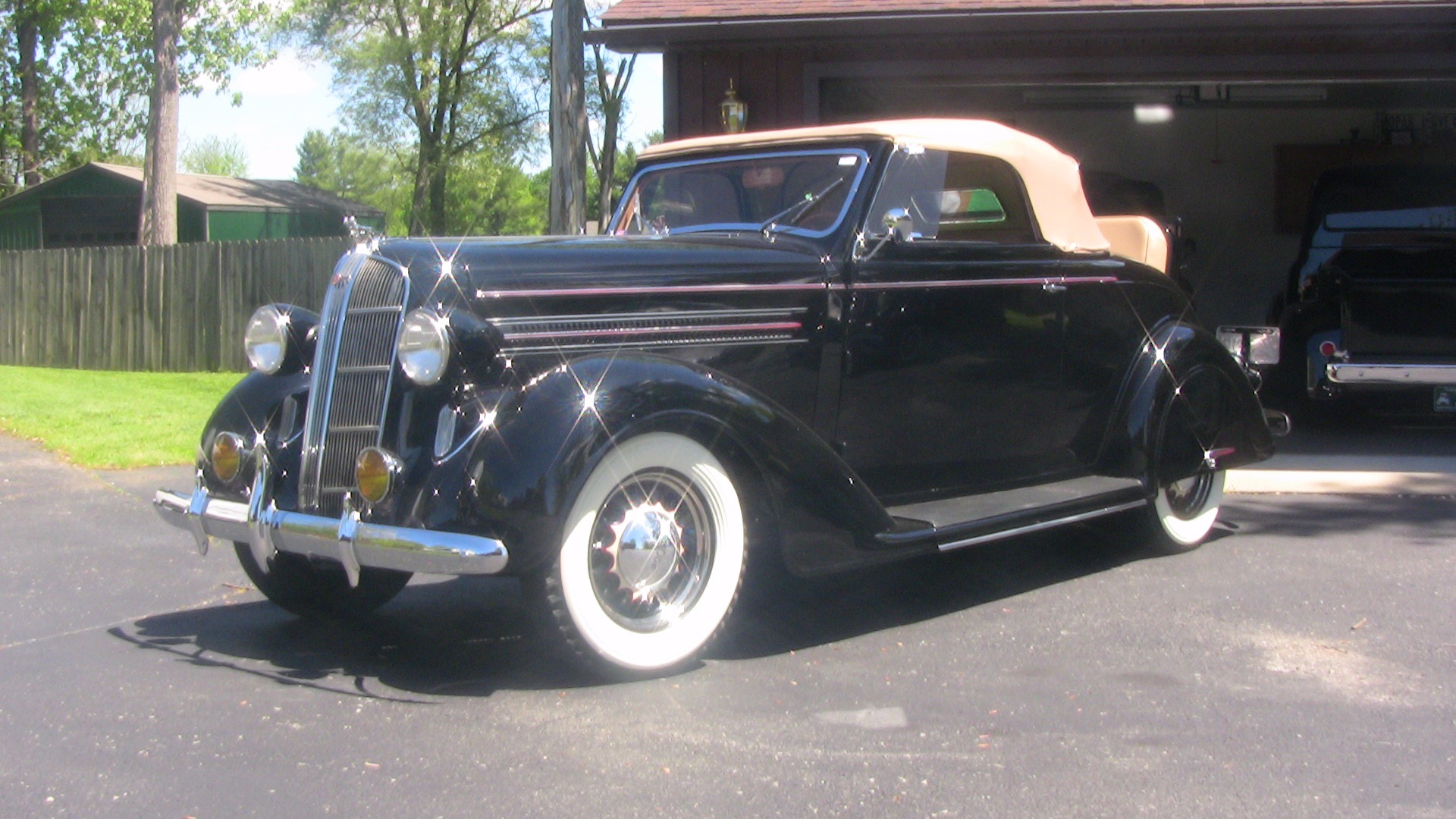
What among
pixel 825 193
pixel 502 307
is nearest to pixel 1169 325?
pixel 825 193

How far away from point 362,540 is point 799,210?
7.25 feet

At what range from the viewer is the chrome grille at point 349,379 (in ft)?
13.3

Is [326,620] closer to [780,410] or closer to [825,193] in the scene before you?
[780,410]

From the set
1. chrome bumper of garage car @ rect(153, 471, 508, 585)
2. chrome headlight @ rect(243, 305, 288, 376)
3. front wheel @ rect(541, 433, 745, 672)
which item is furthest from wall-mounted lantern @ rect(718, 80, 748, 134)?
chrome bumper of garage car @ rect(153, 471, 508, 585)

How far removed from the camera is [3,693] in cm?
395

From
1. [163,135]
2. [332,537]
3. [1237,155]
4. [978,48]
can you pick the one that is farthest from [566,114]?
[163,135]

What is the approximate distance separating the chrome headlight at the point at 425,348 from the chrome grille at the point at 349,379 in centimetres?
15

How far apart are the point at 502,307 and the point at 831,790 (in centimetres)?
175

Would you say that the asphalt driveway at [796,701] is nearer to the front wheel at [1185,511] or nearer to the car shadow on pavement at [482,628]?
the car shadow on pavement at [482,628]

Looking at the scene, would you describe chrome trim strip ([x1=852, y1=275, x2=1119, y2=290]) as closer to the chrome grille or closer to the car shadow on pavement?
the car shadow on pavement

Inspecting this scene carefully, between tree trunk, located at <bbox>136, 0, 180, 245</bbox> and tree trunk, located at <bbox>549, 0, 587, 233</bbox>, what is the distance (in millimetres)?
9738

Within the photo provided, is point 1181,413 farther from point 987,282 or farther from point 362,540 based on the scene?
point 362,540

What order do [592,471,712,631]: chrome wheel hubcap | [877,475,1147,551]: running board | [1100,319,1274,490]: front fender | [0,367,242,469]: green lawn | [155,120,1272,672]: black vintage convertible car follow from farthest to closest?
1. [0,367,242,469]: green lawn
2. [1100,319,1274,490]: front fender
3. [877,475,1147,551]: running board
4. [592,471,712,631]: chrome wheel hubcap
5. [155,120,1272,672]: black vintage convertible car

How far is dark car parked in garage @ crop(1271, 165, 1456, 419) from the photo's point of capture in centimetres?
881
